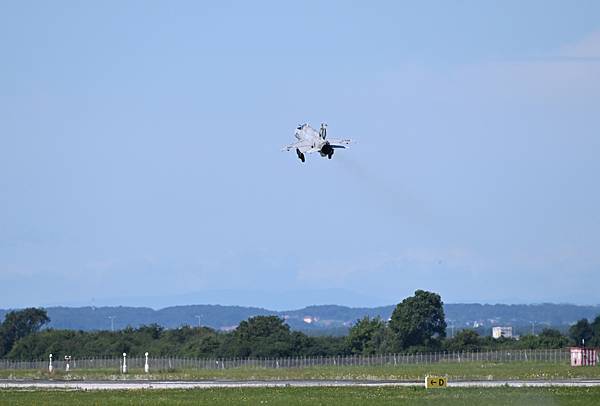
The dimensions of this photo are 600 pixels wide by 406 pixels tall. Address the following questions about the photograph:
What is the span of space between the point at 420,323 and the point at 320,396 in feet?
267

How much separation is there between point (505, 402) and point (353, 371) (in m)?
45.9

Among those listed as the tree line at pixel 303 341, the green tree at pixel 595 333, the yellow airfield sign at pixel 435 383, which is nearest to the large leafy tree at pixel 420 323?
the tree line at pixel 303 341

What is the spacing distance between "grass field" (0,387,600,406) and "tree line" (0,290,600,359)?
2736 inches

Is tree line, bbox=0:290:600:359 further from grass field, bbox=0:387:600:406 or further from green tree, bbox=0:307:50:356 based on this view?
grass field, bbox=0:387:600:406

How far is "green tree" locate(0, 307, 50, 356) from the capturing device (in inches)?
7195

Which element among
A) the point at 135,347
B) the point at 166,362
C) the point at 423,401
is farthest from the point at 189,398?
the point at 135,347

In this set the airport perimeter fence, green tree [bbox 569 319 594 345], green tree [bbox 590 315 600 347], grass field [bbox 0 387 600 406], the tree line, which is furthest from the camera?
green tree [bbox 569 319 594 345]

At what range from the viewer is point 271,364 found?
411 ft

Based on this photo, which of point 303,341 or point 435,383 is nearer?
point 435,383

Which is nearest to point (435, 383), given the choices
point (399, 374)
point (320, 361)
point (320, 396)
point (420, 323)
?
point (320, 396)

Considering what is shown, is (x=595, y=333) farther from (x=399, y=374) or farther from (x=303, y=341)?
(x=399, y=374)

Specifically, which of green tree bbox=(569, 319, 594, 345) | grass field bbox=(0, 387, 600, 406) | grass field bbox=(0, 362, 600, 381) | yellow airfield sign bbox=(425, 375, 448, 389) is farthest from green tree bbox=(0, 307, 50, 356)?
yellow airfield sign bbox=(425, 375, 448, 389)

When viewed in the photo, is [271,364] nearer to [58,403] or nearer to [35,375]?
[35,375]

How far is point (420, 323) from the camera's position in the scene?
145 m
